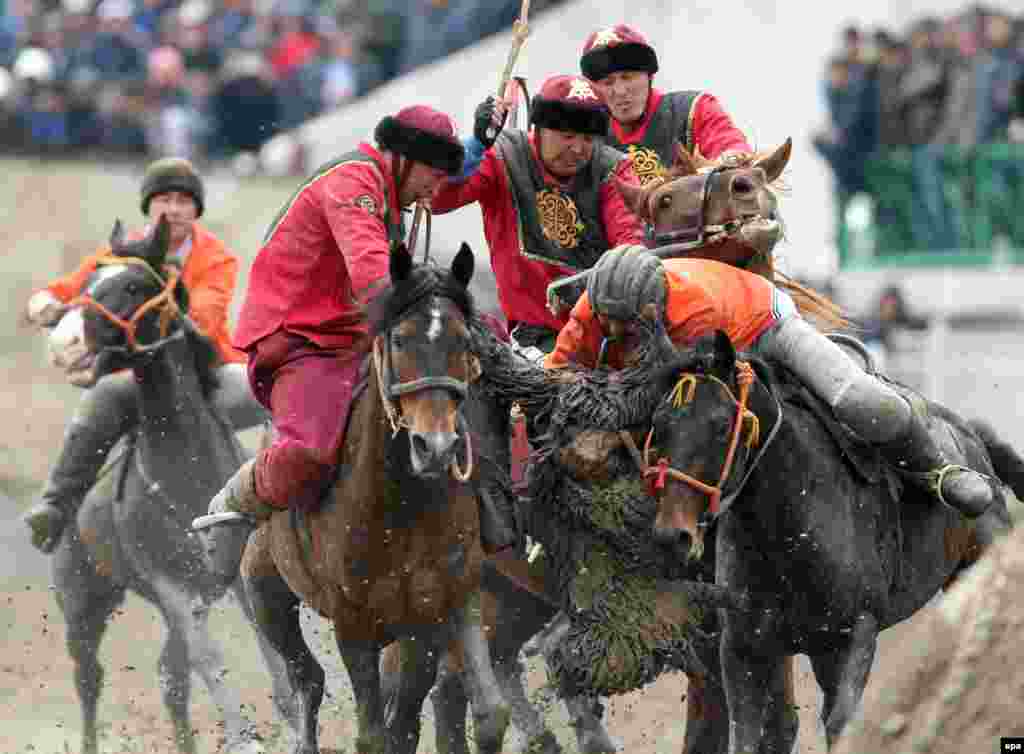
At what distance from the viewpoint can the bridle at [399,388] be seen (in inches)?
297

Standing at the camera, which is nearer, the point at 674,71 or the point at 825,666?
the point at 825,666

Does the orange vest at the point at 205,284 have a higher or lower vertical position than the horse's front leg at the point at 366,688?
higher

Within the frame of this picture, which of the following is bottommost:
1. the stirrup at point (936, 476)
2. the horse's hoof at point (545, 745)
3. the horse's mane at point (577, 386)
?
the horse's hoof at point (545, 745)

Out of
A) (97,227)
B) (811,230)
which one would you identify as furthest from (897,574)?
(97,227)

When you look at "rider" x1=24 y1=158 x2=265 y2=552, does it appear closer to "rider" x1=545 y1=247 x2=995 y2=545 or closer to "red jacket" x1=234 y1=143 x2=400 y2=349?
"red jacket" x1=234 y1=143 x2=400 y2=349

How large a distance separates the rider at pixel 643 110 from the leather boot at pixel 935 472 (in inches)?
63.0

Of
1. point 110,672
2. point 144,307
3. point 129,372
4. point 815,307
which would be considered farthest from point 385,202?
point 110,672

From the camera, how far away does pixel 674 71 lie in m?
18.1

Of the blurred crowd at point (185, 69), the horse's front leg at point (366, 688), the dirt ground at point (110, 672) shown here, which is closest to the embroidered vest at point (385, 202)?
the horse's front leg at point (366, 688)

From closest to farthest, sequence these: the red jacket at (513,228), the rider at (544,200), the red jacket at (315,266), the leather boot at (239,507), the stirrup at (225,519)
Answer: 1. the red jacket at (315,266)
2. the leather boot at (239,507)
3. the stirrup at (225,519)
4. the rider at (544,200)
5. the red jacket at (513,228)

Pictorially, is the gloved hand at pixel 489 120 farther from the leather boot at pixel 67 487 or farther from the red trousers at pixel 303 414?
the leather boot at pixel 67 487

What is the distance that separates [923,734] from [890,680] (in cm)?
22

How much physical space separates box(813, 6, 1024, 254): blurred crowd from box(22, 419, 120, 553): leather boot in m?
7.88

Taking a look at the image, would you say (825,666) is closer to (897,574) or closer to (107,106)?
(897,574)
